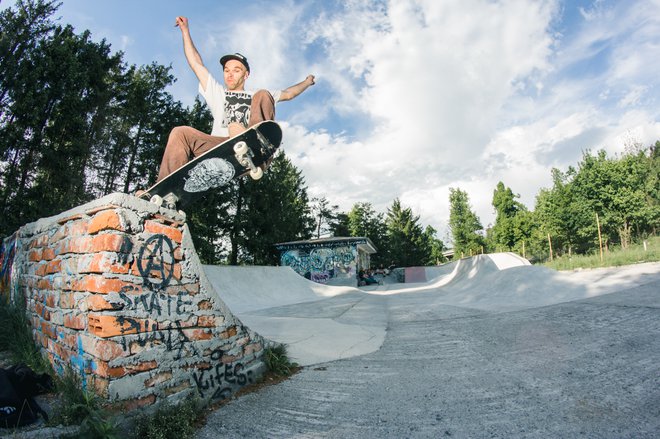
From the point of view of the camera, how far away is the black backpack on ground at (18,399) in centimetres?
192

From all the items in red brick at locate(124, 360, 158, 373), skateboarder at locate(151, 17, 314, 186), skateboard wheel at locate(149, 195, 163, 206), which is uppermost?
skateboarder at locate(151, 17, 314, 186)

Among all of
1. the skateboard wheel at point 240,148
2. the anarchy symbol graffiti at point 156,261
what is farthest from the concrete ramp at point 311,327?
the skateboard wheel at point 240,148

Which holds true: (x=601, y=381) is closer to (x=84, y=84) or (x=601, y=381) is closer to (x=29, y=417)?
(x=29, y=417)

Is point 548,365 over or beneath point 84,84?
beneath

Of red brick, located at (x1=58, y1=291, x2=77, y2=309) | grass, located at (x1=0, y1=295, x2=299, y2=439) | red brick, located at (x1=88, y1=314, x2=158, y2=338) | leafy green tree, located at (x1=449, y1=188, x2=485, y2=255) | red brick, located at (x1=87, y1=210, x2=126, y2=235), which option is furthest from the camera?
leafy green tree, located at (x1=449, y1=188, x2=485, y2=255)

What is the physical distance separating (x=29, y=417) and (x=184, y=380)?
0.89m

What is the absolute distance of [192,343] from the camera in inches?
95.3

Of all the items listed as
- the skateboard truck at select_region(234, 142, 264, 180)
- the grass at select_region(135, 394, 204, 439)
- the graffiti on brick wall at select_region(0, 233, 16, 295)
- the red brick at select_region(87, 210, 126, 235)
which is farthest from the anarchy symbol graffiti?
the graffiti on brick wall at select_region(0, 233, 16, 295)

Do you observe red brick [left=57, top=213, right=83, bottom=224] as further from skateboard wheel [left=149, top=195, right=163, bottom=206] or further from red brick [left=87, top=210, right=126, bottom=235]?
skateboard wheel [left=149, top=195, right=163, bottom=206]

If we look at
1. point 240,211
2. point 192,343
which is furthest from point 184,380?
point 240,211

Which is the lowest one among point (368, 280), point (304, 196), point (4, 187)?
point (368, 280)

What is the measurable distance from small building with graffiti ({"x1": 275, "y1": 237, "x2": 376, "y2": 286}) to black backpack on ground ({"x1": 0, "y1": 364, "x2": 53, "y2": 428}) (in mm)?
22866

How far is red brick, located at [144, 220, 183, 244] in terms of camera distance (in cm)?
236

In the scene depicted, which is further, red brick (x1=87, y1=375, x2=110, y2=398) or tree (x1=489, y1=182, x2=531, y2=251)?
tree (x1=489, y1=182, x2=531, y2=251)
